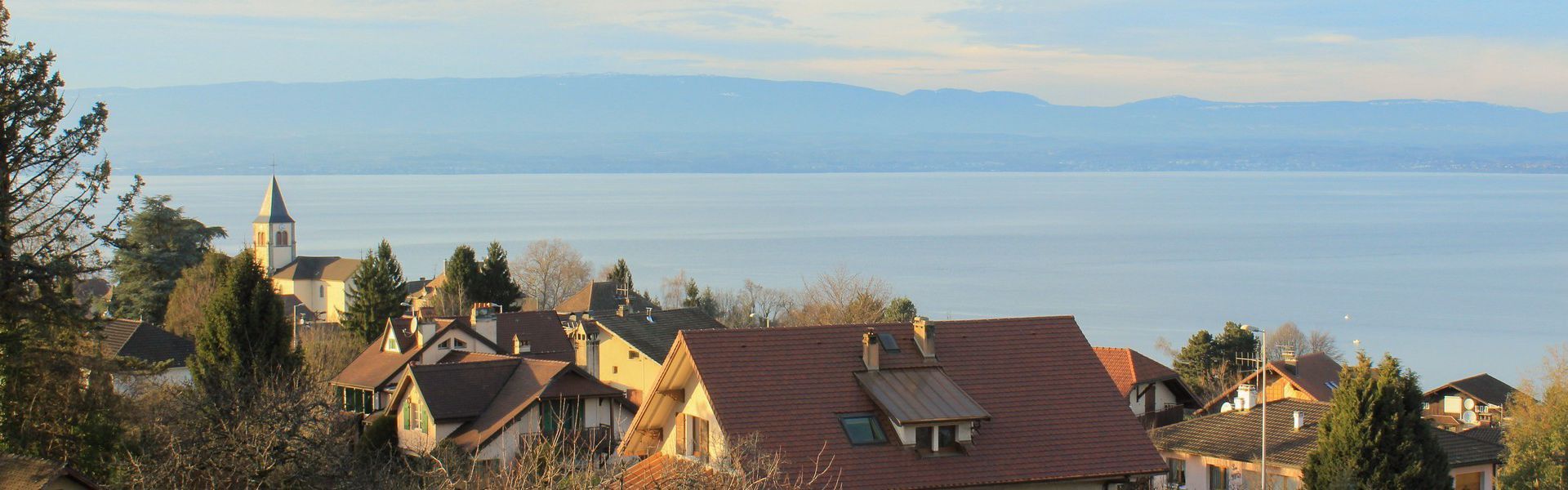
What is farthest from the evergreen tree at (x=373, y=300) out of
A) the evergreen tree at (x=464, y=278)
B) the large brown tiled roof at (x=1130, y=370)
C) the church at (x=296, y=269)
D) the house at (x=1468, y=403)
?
the house at (x=1468, y=403)

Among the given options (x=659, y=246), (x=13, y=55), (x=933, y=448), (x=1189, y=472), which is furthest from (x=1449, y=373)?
(x=659, y=246)

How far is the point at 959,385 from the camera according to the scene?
2016 cm

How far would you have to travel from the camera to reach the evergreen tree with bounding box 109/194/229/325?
193ft

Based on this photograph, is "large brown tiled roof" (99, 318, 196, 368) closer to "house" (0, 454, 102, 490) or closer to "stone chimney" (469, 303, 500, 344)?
"stone chimney" (469, 303, 500, 344)

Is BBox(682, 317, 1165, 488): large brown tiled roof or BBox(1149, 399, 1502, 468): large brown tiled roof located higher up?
BBox(682, 317, 1165, 488): large brown tiled roof

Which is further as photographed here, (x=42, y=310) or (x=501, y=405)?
(x=501, y=405)

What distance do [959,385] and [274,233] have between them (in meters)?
98.1

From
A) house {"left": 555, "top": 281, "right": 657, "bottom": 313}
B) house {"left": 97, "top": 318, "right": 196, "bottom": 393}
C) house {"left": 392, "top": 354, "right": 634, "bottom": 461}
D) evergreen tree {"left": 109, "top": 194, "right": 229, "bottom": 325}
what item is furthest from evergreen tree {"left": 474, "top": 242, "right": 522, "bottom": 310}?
house {"left": 392, "top": 354, "right": 634, "bottom": 461}

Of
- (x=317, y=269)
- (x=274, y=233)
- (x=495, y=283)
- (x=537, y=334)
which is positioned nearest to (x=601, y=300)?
(x=495, y=283)

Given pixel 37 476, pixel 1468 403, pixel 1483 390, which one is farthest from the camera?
pixel 1483 390

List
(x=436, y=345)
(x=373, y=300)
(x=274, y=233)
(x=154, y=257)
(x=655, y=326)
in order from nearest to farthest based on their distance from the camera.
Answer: (x=436, y=345), (x=655, y=326), (x=373, y=300), (x=154, y=257), (x=274, y=233)

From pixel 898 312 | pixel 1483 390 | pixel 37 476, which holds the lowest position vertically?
pixel 37 476

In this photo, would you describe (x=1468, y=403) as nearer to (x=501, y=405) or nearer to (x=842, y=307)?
(x=501, y=405)

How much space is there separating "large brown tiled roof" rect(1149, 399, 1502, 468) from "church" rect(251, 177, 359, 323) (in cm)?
6553
